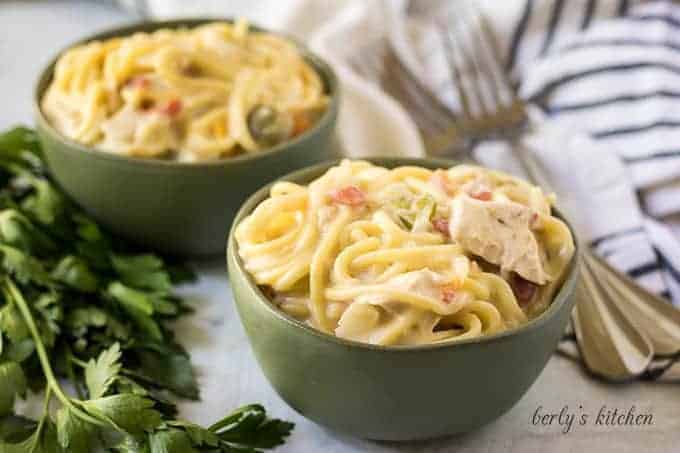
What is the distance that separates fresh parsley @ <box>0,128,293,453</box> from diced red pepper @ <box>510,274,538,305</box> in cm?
42

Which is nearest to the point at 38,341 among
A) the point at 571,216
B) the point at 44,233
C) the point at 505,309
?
the point at 44,233

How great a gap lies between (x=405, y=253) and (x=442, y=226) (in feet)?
0.32

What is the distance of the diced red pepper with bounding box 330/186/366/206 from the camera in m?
1.69

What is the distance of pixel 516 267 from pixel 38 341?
33.1 inches

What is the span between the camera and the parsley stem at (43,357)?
1604 millimetres

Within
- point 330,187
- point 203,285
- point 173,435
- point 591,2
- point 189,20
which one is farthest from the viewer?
point 591,2

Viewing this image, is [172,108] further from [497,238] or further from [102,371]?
[497,238]

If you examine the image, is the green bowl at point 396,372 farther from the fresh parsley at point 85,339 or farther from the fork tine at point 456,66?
the fork tine at point 456,66

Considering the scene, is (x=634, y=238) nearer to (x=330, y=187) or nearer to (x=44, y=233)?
(x=330, y=187)

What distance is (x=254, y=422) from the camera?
1633mm

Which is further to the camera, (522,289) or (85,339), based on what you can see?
(85,339)

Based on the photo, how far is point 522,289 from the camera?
63.7 inches

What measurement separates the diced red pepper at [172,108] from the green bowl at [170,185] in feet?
0.45

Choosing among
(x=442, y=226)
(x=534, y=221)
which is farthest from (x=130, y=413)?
(x=534, y=221)
